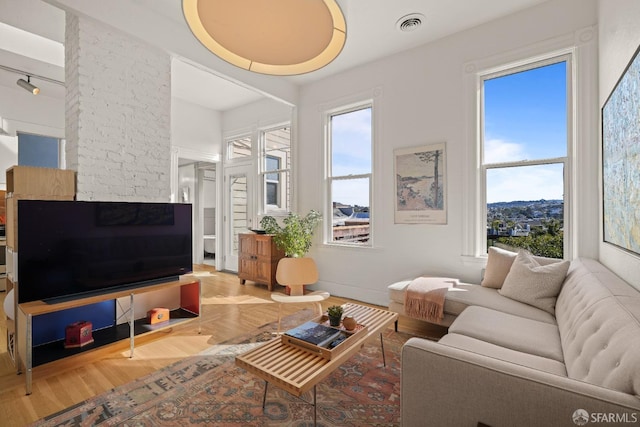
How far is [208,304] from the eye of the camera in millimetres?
3945

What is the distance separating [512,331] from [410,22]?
3.20m

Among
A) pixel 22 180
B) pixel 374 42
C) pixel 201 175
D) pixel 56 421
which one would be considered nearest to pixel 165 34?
pixel 22 180

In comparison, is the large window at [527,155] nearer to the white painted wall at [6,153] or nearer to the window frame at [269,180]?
the window frame at [269,180]

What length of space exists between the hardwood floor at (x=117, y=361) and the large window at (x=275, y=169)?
6.94ft

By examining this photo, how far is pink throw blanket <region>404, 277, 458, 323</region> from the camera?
2.73m

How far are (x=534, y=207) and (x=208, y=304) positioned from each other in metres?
4.03

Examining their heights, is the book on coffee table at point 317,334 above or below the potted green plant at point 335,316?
below

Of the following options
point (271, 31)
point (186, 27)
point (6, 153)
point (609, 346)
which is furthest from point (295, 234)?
point (6, 153)

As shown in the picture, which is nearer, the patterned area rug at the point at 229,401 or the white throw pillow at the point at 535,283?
the patterned area rug at the point at 229,401

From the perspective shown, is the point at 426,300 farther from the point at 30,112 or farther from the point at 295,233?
the point at 30,112

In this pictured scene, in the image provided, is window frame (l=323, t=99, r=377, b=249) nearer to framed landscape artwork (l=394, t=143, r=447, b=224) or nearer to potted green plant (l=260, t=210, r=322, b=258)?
potted green plant (l=260, t=210, r=322, b=258)

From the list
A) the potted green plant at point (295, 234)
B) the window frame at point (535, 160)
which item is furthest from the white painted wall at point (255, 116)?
the window frame at point (535, 160)

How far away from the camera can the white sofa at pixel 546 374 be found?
0.94 m

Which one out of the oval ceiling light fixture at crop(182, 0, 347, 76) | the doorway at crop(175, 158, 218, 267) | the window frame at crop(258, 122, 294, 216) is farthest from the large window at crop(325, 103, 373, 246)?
the doorway at crop(175, 158, 218, 267)
